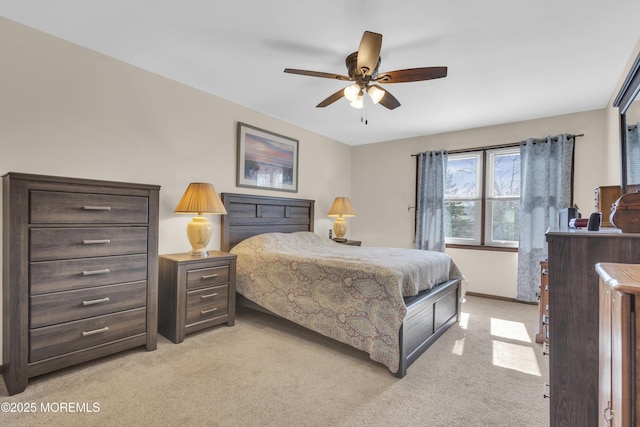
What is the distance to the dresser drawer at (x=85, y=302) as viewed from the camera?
199 cm

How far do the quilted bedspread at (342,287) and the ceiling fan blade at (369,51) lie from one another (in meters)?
1.50

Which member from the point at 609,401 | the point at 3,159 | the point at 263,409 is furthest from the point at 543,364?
the point at 3,159

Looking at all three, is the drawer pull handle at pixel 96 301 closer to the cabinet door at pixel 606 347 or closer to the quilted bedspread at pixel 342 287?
the quilted bedspread at pixel 342 287

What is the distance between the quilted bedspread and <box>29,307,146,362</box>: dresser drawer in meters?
1.08

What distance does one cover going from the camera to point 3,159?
7.08 feet

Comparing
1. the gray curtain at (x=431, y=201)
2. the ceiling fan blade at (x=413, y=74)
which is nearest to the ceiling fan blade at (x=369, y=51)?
the ceiling fan blade at (x=413, y=74)

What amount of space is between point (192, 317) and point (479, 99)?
3772 millimetres

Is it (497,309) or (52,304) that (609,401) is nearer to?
(52,304)

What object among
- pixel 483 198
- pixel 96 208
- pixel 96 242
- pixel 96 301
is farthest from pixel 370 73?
pixel 483 198

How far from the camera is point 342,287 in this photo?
2.49m

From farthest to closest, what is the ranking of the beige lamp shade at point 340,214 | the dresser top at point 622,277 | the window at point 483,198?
1. the beige lamp shade at point 340,214
2. the window at point 483,198
3. the dresser top at point 622,277

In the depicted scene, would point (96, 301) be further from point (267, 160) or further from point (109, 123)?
point (267, 160)

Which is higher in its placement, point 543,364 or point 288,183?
point 288,183

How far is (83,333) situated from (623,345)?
2840mm
